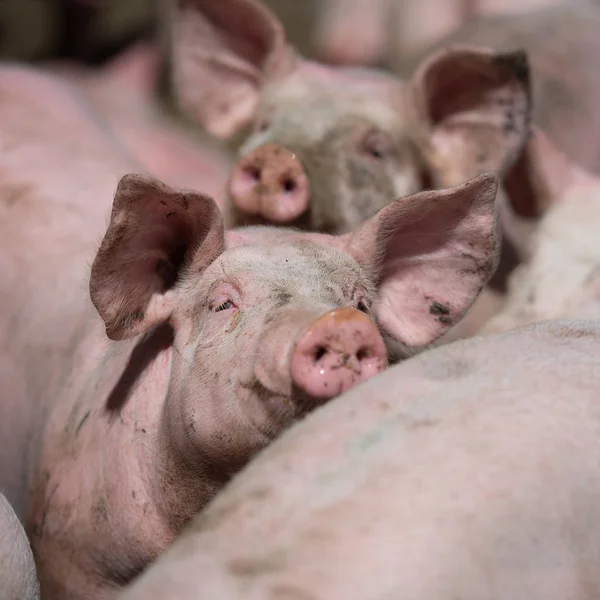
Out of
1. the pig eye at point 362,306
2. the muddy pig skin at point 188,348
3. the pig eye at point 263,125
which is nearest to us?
the muddy pig skin at point 188,348

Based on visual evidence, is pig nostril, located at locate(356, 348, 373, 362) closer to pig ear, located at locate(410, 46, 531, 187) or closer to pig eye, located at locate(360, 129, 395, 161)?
pig eye, located at locate(360, 129, 395, 161)

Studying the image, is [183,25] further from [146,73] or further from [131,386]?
[131,386]

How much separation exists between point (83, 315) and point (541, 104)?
182cm

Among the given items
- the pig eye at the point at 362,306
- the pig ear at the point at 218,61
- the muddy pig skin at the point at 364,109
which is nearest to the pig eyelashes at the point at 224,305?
the pig eye at the point at 362,306

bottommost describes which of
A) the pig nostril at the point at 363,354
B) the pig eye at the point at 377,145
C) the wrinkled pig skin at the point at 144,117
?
Answer: the wrinkled pig skin at the point at 144,117

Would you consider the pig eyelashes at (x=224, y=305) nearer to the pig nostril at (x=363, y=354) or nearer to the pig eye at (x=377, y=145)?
the pig nostril at (x=363, y=354)

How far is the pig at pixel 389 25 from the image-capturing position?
4.01m

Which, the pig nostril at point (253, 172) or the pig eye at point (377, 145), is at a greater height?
the pig nostril at point (253, 172)

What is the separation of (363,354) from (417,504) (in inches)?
16.2

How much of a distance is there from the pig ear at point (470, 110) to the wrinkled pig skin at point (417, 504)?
154 centimetres

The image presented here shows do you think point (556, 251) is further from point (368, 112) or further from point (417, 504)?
point (417, 504)

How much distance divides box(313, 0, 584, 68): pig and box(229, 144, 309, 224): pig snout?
1739 millimetres

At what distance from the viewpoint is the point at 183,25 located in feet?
10.4

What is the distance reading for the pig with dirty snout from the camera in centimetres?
148
